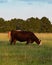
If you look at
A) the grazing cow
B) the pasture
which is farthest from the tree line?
the pasture

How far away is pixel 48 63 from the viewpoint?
9828 mm

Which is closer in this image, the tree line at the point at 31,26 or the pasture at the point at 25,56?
the pasture at the point at 25,56

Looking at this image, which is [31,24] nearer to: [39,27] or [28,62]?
[39,27]

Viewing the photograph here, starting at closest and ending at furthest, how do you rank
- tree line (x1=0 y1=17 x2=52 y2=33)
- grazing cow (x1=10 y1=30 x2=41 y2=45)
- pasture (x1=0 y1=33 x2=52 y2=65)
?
pasture (x1=0 y1=33 x2=52 y2=65), grazing cow (x1=10 y1=30 x2=41 y2=45), tree line (x1=0 y1=17 x2=52 y2=33)

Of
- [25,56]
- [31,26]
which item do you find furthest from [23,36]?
[31,26]

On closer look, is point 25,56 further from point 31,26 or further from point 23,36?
point 31,26

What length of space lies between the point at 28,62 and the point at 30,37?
38.9 ft

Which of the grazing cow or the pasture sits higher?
the grazing cow

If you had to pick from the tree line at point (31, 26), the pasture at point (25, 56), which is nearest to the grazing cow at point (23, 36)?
the pasture at point (25, 56)

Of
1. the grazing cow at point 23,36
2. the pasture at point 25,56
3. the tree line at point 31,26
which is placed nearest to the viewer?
the pasture at point 25,56

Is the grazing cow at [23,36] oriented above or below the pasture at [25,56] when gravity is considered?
above

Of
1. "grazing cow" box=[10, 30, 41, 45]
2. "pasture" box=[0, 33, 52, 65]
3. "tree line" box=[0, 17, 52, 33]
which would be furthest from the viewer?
"tree line" box=[0, 17, 52, 33]

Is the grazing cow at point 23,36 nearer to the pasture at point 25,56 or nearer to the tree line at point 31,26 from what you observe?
the pasture at point 25,56

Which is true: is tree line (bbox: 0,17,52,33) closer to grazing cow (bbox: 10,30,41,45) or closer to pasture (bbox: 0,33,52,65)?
grazing cow (bbox: 10,30,41,45)
